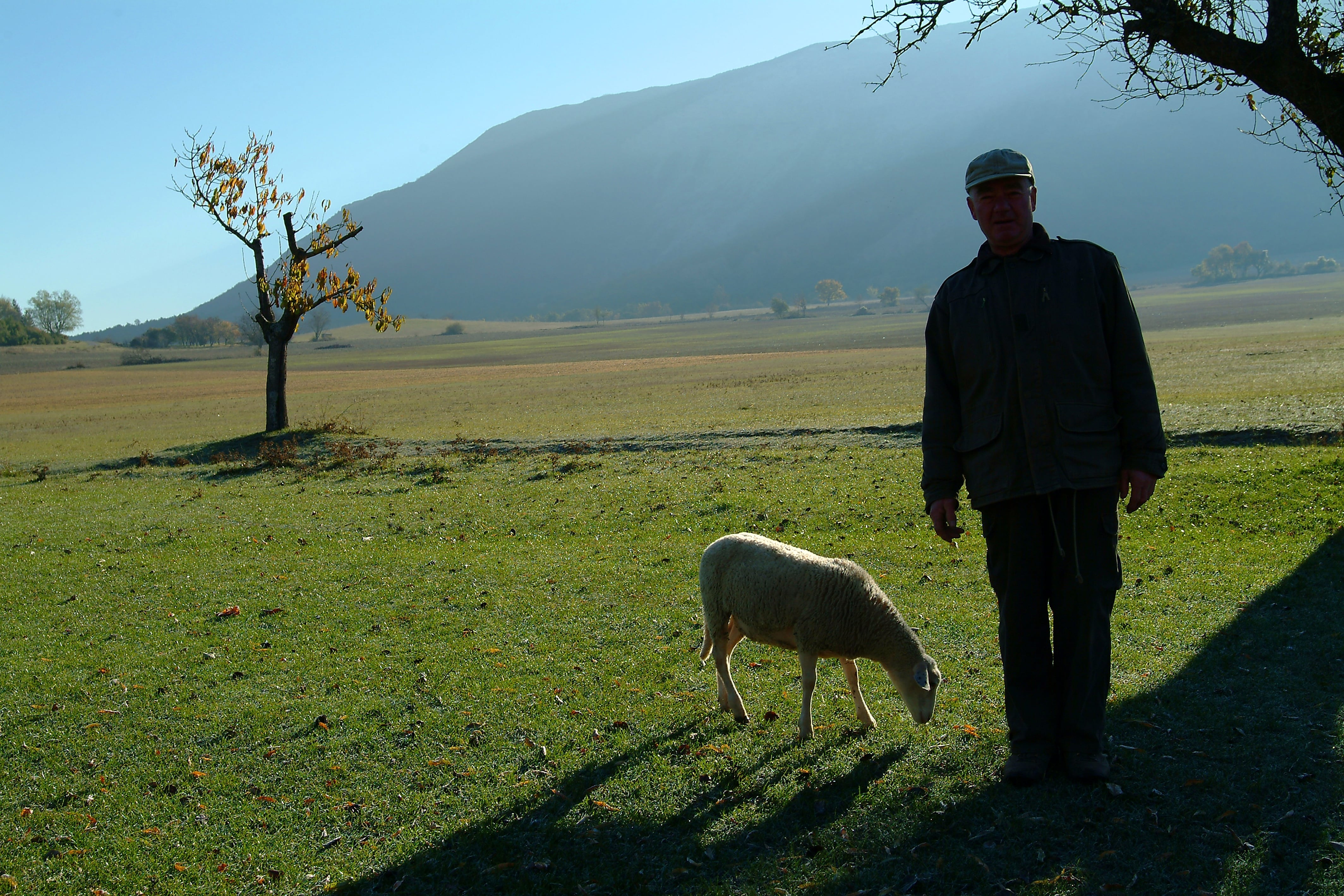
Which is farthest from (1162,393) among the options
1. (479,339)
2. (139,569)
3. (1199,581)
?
(479,339)

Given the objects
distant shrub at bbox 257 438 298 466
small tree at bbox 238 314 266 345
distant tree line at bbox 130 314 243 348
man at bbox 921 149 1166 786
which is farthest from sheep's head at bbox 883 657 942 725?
distant tree line at bbox 130 314 243 348

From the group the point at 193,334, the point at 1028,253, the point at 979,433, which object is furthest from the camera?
the point at 193,334

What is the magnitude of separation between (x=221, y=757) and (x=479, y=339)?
181 meters

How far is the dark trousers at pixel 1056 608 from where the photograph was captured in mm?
4750

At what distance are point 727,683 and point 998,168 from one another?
393 cm

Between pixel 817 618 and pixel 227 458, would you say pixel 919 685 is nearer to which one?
pixel 817 618

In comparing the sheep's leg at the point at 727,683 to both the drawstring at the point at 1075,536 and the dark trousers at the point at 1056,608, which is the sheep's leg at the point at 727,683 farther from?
the drawstring at the point at 1075,536

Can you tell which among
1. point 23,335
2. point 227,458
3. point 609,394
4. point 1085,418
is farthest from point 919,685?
point 23,335

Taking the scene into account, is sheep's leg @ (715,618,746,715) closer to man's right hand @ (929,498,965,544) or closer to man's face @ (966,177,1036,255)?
man's right hand @ (929,498,965,544)

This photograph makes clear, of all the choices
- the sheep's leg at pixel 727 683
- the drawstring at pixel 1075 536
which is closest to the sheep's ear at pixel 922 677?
the drawstring at pixel 1075 536

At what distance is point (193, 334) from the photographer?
589ft

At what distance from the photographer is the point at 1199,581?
891 cm

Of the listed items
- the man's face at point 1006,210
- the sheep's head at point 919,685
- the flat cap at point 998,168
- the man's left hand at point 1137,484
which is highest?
the flat cap at point 998,168

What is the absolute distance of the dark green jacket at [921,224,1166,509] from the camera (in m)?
4.67
